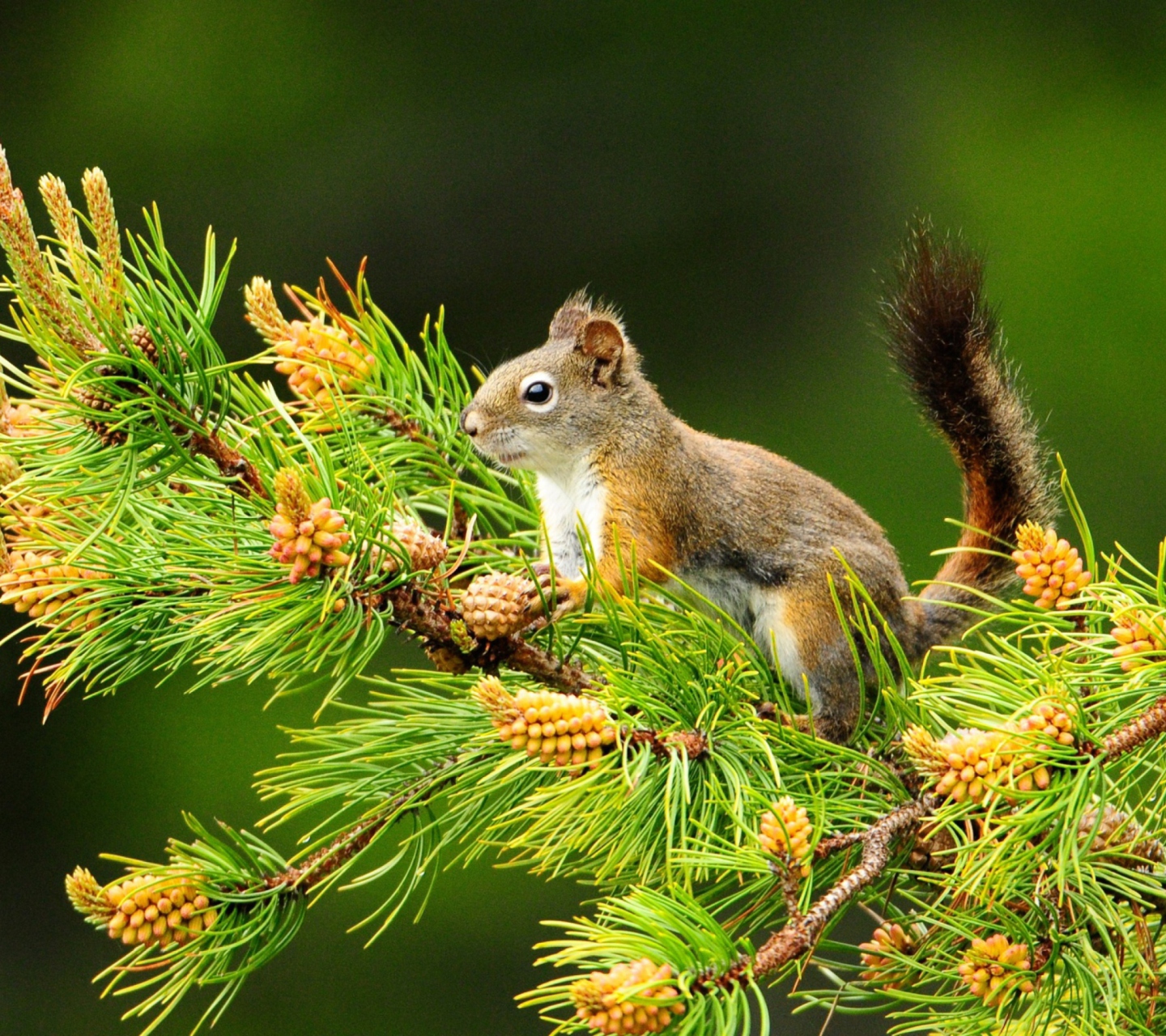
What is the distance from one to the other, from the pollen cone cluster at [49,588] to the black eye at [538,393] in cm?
51

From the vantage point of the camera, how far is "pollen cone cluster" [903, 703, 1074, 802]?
54 centimetres

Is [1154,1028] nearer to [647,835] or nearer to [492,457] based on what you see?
[647,835]

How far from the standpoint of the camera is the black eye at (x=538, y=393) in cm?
118

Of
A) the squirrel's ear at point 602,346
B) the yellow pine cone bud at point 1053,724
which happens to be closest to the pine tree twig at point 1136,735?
the yellow pine cone bud at point 1053,724

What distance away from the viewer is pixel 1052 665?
1.91ft

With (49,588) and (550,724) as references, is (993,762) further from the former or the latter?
(49,588)

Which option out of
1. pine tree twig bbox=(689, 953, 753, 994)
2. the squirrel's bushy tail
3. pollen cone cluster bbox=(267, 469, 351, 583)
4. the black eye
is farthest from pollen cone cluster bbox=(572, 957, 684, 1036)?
the black eye

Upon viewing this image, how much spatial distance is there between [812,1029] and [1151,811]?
2.00 meters

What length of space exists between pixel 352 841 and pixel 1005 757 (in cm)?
33

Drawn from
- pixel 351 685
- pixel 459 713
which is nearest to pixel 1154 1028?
pixel 459 713

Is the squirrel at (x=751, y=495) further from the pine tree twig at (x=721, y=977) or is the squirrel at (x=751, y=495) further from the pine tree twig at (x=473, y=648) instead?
the pine tree twig at (x=721, y=977)

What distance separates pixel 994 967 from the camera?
609 millimetres

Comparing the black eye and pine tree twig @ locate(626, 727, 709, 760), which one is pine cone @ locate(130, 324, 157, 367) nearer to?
pine tree twig @ locate(626, 727, 709, 760)

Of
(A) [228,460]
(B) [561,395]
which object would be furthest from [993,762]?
(B) [561,395]
